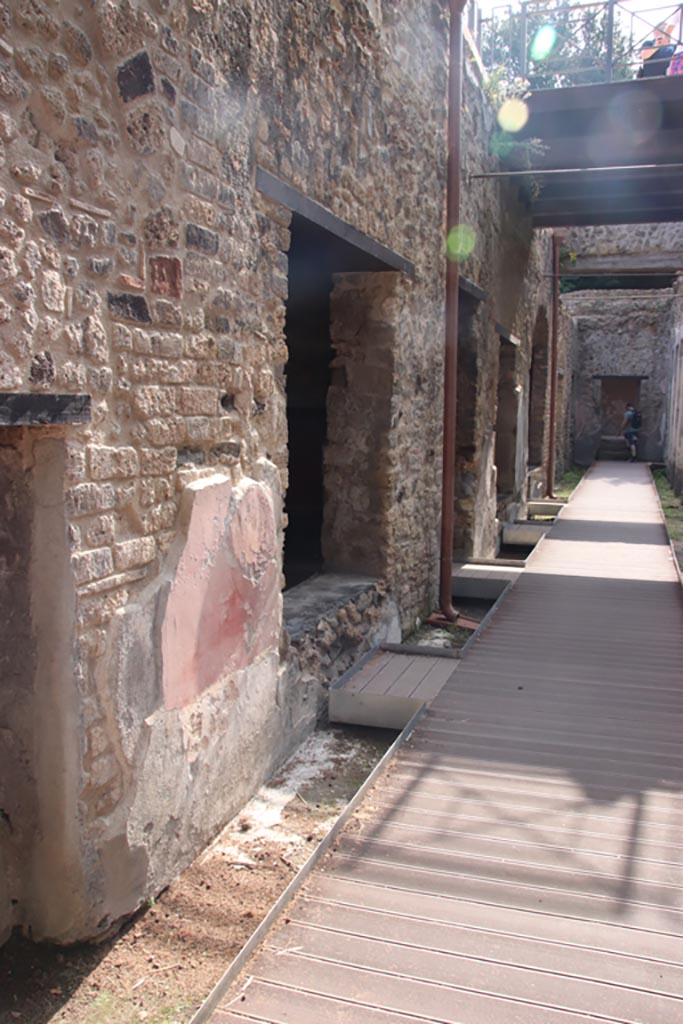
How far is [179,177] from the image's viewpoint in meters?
2.94

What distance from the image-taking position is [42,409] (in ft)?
7.61

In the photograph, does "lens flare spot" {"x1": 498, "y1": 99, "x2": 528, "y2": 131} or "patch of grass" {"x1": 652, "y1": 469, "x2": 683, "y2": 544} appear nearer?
"lens flare spot" {"x1": 498, "y1": 99, "x2": 528, "y2": 131}

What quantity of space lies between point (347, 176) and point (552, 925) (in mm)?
3440

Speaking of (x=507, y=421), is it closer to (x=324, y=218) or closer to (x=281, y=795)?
(x=324, y=218)

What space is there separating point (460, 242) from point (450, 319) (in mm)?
805

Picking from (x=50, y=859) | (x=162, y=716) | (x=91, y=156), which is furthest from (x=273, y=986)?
(x=91, y=156)

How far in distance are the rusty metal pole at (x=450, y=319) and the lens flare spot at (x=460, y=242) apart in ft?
0.15

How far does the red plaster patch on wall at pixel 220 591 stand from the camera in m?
3.04

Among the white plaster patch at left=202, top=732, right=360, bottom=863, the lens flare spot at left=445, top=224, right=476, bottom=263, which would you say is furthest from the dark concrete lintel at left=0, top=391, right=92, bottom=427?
the lens flare spot at left=445, top=224, right=476, bottom=263

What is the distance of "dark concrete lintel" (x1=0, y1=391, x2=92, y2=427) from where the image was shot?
220cm

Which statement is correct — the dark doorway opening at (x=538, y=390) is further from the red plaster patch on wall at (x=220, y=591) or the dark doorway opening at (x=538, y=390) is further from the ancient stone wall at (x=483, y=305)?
the red plaster patch on wall at (x=220, y=591)

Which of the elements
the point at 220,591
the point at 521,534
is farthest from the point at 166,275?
the point at 521,534

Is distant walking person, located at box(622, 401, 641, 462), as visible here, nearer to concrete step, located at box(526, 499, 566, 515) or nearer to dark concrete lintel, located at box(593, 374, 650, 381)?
dark concrete lintel, located at box(593, 374, 650, 381)

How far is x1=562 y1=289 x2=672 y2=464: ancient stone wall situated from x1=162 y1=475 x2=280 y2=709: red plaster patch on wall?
61.7ft
